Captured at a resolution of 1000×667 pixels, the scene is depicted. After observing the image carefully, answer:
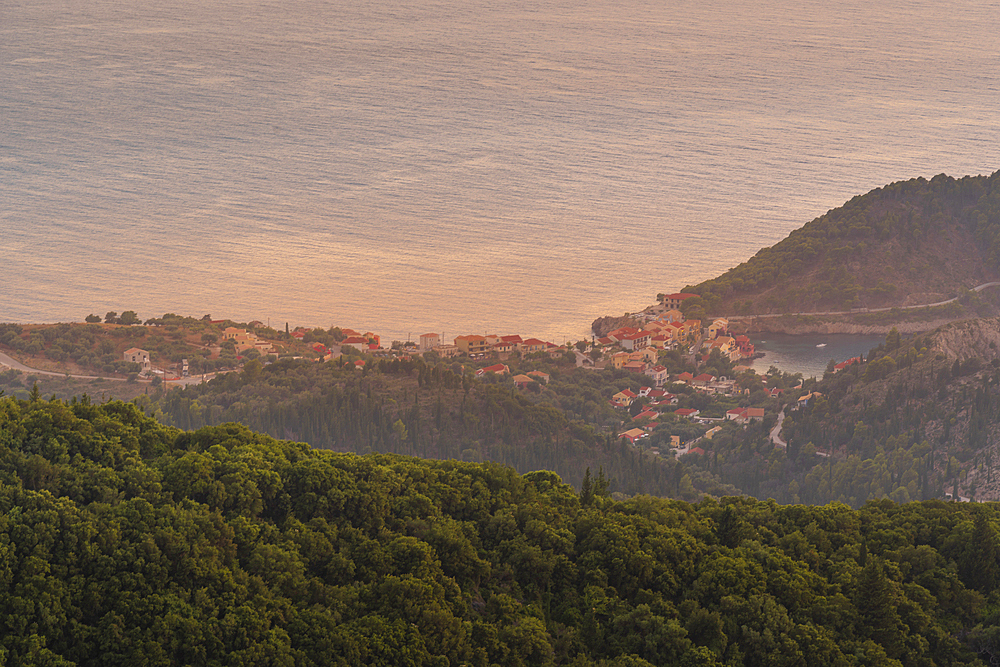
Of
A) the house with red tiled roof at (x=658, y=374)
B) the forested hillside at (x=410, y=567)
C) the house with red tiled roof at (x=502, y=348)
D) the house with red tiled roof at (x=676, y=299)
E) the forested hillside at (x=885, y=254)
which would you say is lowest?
the forested hillside at (x=410, y=567)

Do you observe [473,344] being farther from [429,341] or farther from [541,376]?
[541,376]

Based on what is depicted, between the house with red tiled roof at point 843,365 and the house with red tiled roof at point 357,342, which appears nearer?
the house with red tiled roof at point 357,342

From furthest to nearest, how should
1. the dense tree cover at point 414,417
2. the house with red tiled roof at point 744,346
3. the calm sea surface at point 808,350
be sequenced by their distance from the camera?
1. the house with red tiled roof at point 744,346
2. the calm sea surface at point 808,350
3. the dense tree cover at point 414,417

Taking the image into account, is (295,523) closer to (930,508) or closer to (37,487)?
(37,487)

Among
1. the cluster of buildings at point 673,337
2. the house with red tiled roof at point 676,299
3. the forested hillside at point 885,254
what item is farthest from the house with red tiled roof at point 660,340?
the forested hillside at point 885,254

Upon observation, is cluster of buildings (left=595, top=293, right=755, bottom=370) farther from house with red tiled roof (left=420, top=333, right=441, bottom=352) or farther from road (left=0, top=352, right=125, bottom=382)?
road (left=0, top=352, right=125, bottom=382)

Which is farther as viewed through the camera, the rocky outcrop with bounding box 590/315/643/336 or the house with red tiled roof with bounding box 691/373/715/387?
the rocky outcrop with bounding box 590/315/643/336

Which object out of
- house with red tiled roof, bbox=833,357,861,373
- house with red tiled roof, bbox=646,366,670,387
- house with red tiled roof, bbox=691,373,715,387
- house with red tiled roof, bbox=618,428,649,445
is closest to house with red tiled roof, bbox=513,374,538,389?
house with red tiled roof, bbox=618,428,649,445

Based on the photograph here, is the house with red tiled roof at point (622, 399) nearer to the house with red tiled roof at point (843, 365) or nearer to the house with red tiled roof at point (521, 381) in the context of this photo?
the house with red tiled roof at point (521, 381)
